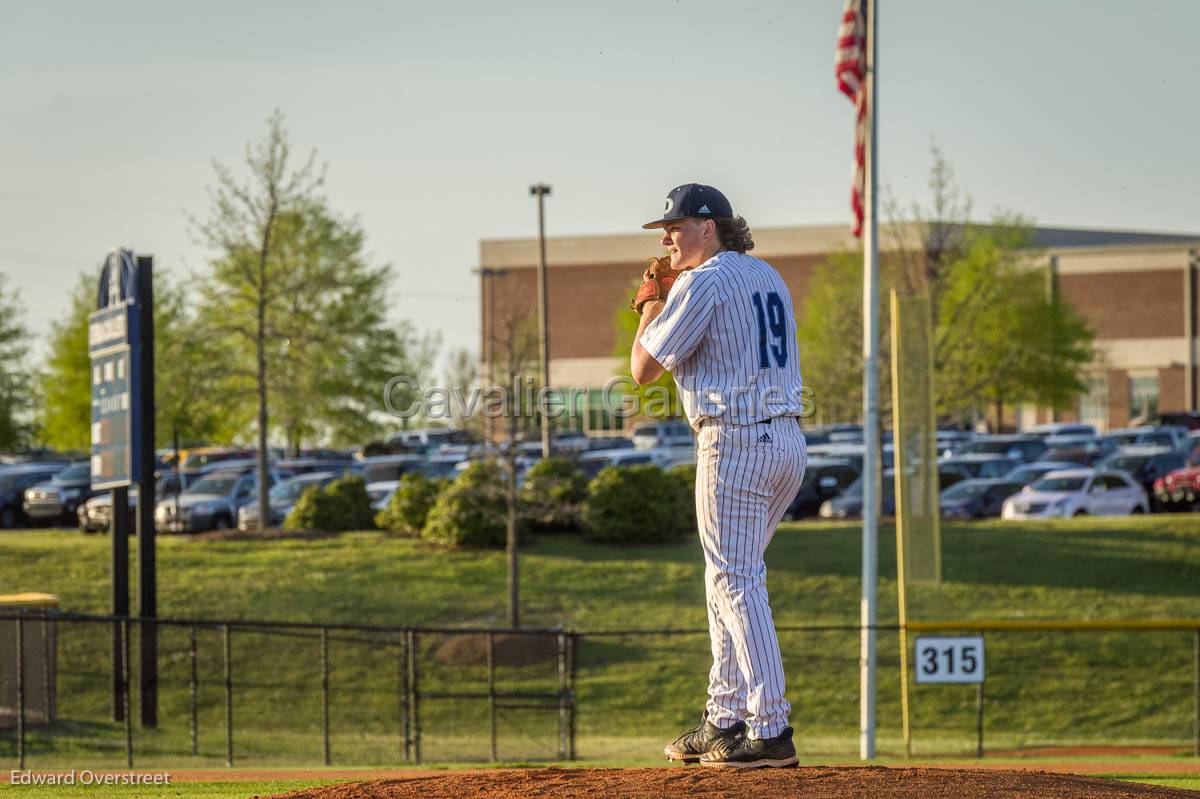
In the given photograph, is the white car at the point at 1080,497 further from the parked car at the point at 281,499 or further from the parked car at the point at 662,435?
the parked car at the point at 662,435

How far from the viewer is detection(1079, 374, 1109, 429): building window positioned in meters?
73.4

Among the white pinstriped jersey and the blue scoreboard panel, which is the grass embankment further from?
the white pinstriped jersey

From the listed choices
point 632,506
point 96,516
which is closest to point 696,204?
point 632,506

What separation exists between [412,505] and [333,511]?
94.6 inches

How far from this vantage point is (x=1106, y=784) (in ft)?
22.0

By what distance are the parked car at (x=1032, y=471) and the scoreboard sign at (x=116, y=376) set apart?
2245 centimetres

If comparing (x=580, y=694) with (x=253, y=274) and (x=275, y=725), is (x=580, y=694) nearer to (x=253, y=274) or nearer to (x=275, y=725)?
(x=275, y=725)

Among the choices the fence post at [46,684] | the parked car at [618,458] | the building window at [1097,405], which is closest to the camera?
the fence post at [46,684]

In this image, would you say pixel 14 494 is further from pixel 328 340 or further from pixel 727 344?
pixel 727 344

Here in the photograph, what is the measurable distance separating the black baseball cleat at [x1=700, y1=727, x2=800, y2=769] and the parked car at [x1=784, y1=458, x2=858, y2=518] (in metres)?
28.6

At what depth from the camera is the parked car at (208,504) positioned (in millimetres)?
34031

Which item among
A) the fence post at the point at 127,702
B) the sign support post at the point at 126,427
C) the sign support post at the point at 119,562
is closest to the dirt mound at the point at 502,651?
the fence post at the point at 127,702

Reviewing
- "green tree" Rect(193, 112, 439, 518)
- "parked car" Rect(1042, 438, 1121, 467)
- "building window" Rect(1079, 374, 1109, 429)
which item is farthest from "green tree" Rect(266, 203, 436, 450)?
"building window" Rect(1079, 374, 1109, 429)

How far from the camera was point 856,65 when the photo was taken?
19156 millimetres
